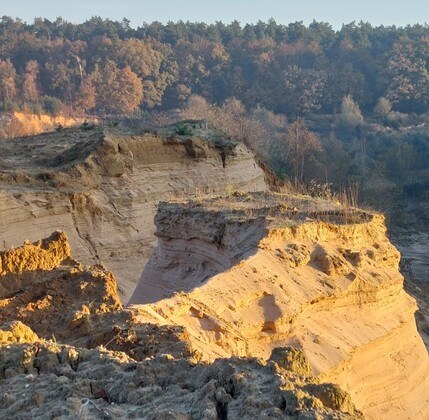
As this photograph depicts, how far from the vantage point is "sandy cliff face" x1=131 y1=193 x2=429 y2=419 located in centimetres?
577

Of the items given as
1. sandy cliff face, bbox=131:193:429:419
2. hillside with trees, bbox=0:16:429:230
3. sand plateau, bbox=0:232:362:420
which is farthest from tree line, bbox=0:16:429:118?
sand plateau, bbox=0:232:362:420

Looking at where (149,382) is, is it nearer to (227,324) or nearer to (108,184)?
(227,324)

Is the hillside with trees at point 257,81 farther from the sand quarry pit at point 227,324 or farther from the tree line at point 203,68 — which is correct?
the sand quarry pit at point 227,324

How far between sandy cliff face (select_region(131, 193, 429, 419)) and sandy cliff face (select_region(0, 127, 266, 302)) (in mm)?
4904

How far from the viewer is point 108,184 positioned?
15.6 metres

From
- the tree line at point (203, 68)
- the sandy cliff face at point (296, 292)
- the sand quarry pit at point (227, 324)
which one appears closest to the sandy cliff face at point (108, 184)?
the sandy cliff face at point (296, 292)

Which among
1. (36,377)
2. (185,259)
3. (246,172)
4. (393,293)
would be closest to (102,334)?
(36,377)

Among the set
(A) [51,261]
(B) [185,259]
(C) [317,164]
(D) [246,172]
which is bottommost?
(C) [317,164]

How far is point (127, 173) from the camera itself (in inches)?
635

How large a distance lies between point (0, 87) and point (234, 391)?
170 ft

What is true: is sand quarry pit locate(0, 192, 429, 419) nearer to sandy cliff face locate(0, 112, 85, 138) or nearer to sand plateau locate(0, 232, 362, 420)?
sand plateau locate(0, 232, 362, 420)

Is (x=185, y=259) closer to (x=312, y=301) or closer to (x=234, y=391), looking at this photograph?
(x=312, y=301)

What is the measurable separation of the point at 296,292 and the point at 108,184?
32.2ft

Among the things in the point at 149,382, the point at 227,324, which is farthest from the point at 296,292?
the point at 149,382
